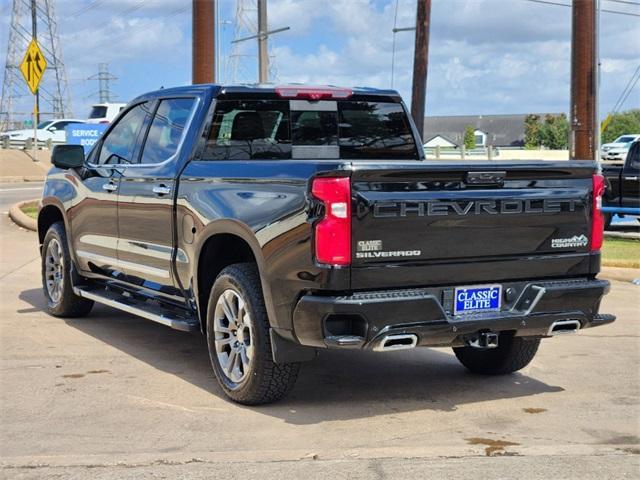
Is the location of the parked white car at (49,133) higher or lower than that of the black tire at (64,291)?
higher

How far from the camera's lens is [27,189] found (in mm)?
26641

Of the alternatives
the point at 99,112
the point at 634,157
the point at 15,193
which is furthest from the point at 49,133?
the point at 634,157

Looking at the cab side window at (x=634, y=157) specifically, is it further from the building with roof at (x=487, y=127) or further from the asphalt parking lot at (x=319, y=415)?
the building with roof at (x=487, y=127)

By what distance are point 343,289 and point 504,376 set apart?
2202 millimetres

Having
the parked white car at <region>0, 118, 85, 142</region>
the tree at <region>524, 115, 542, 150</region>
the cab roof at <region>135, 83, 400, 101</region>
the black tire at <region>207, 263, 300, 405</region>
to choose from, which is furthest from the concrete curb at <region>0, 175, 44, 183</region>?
the tree at <region>524, 115, 542, 150</region>

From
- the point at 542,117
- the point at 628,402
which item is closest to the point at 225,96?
the point at 628,402

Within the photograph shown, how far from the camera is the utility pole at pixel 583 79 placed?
1786 cm

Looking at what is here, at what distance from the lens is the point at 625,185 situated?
16734 mm

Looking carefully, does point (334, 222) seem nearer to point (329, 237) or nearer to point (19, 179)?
point (329, 237)

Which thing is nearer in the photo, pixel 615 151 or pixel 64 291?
pixel 64 291

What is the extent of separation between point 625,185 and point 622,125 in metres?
91.5

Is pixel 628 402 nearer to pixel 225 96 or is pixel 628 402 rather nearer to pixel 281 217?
pixel 281 217

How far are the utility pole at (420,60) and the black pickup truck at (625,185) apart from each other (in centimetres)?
431

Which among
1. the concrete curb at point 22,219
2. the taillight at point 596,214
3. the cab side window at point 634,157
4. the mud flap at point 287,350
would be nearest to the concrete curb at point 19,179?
the concrete curb at point 22,219
